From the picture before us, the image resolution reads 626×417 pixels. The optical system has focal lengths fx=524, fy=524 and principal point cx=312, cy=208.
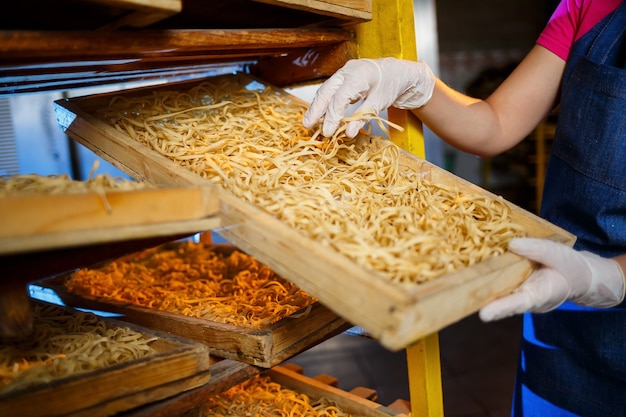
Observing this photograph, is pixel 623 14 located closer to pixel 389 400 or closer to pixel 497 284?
pixel 497 284

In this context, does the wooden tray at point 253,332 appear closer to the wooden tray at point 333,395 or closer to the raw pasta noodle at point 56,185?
the wooden tray at point 333,395

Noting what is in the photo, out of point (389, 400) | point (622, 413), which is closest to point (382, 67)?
point (622, 413)

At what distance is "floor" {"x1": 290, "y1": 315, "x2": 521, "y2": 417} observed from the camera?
138 inches

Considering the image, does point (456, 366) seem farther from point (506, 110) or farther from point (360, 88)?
point (360, 88)

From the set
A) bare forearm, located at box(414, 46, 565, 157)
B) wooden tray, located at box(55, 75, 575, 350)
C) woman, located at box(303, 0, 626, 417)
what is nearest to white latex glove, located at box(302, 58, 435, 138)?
woman, located at box(303, 0, 626, 417)

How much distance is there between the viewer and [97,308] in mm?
1595

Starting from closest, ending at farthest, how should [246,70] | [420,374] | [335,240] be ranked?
[335,240] → [420,374] → [246,70]

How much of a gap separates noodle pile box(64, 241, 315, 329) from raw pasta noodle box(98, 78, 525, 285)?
0.36 meters

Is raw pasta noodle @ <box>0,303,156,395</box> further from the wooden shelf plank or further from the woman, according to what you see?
the woman

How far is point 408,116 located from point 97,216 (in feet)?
3.65

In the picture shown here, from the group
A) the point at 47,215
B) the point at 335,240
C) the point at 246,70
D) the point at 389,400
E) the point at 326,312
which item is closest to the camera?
the point at 47,215

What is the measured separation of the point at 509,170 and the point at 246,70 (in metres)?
6.55

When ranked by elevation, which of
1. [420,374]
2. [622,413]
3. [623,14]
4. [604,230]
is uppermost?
[623,14]

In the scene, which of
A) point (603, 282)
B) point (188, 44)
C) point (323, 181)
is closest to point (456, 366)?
point (603, 282)
